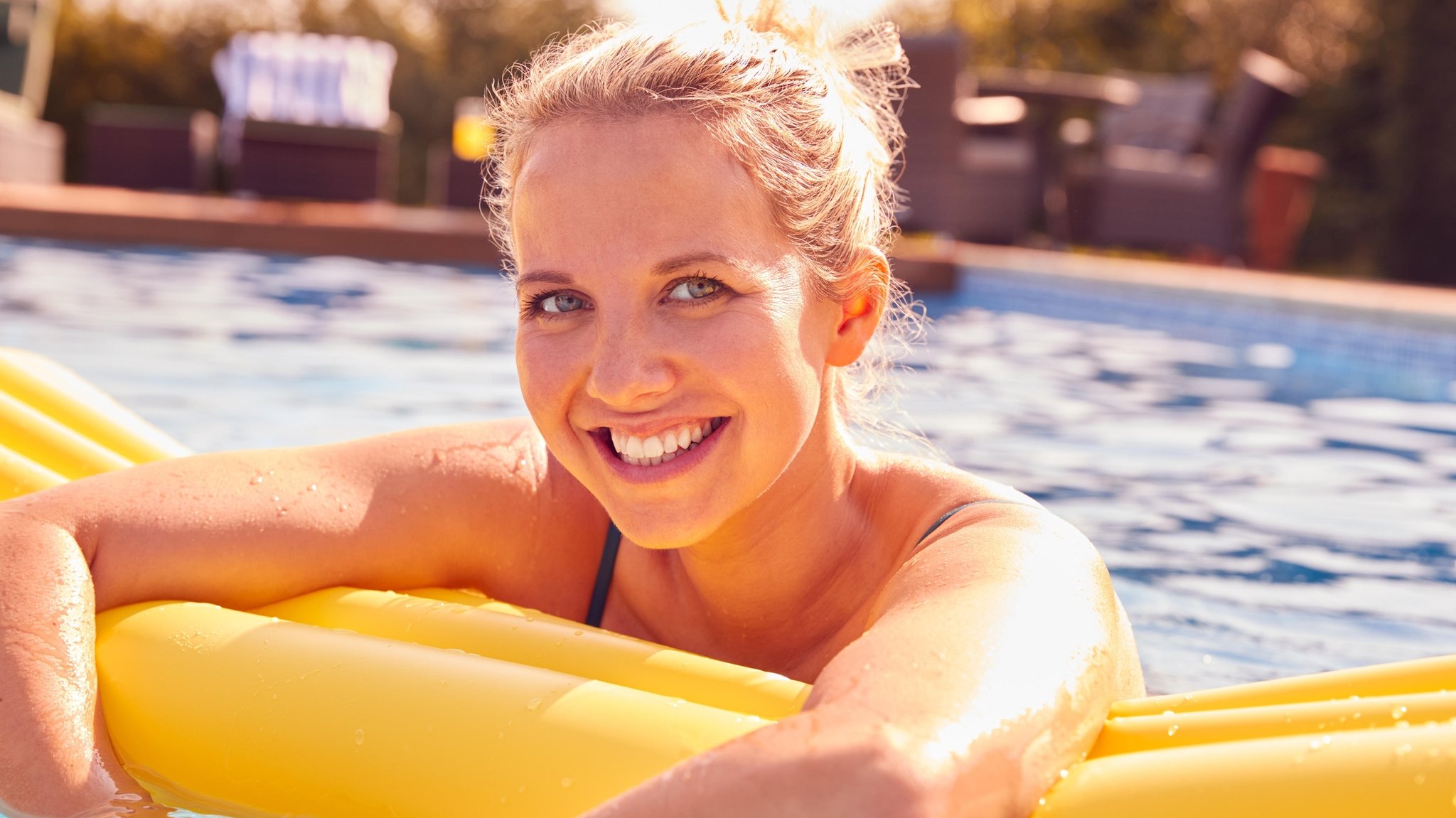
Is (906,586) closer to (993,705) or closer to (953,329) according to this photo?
(993,705)

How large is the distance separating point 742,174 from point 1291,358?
256 inches

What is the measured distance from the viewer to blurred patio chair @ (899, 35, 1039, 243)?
10.0 meters

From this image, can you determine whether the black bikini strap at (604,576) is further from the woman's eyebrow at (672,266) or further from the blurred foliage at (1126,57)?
the blurred foliage at (1126,57)

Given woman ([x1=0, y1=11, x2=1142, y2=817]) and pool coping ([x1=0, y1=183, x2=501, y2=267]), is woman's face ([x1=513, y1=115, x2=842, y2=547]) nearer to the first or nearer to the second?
woman ([x1=0, y1=11, x2=1142, y2=817])

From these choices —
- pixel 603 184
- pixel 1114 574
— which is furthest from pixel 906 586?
pixel 1114 574

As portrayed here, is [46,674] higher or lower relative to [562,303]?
lower

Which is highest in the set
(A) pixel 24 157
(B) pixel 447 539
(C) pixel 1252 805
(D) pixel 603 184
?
(D) pixel 603 184

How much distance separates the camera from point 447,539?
2271 millimetres

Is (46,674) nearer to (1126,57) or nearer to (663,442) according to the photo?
(663,442)

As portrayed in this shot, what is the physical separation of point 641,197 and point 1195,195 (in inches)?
406

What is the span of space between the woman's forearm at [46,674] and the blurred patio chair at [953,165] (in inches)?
293

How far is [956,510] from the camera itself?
1898 millimetres

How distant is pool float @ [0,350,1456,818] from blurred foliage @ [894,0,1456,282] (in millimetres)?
9539

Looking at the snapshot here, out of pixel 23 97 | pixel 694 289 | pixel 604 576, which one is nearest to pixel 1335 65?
pixel 23 97
